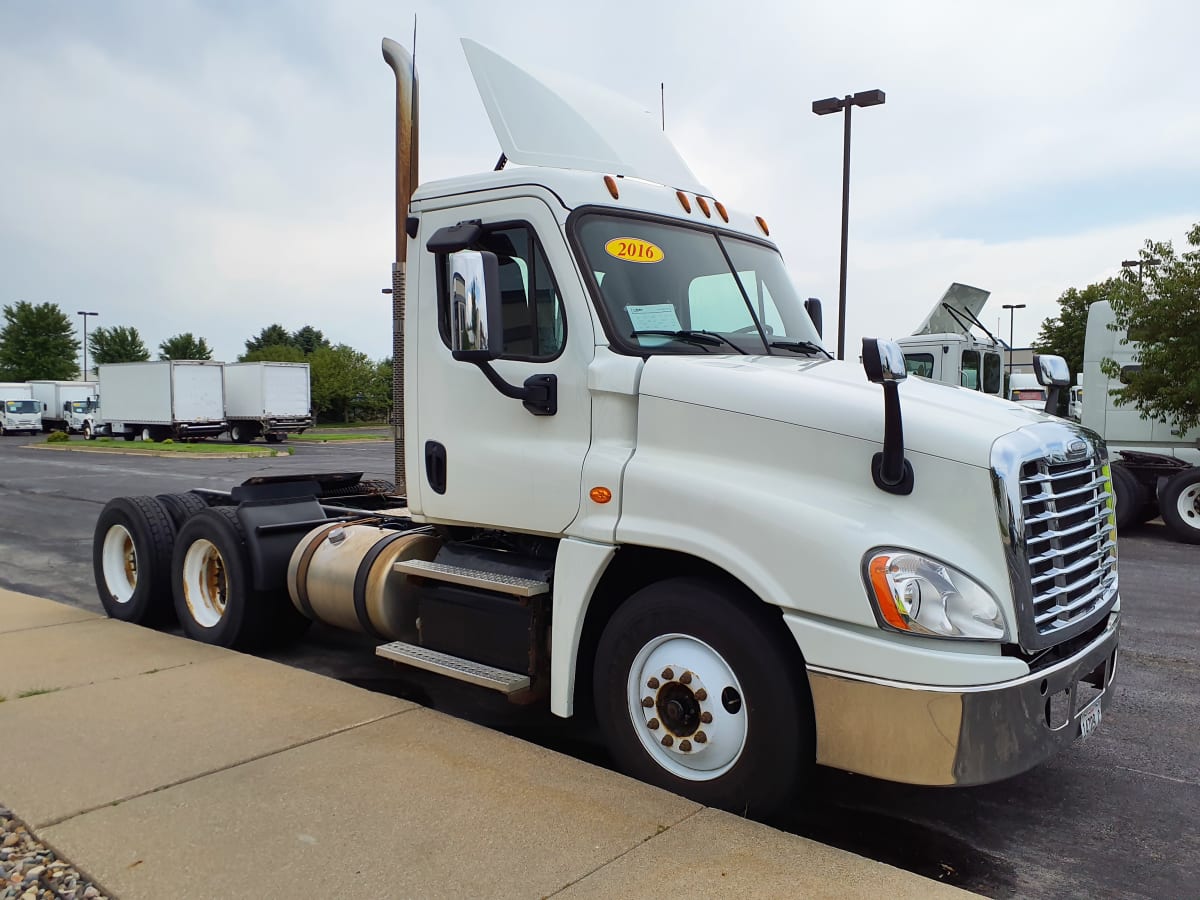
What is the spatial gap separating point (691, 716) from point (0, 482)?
2081 cm

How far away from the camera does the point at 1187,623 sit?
24.4ft

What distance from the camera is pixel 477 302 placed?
12.3ft

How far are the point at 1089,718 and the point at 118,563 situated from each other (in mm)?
6559

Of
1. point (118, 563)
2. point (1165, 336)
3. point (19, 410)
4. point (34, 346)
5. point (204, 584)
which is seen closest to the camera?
point (204, 584)

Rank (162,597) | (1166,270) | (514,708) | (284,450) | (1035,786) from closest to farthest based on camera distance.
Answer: (1035,786)
(514,708)
(162,597)
(1166,270)
(284,450)

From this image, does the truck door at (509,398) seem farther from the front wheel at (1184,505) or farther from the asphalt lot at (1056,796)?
the front wheel at (1184,505)

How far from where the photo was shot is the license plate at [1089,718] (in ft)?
12.0

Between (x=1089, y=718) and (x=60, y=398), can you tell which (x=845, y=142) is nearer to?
(x=1089, y=718)

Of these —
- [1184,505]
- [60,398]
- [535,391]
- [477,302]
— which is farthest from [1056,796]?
[60,398]

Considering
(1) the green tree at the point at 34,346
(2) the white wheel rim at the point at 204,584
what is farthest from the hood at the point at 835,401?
(1) the green tree at the point at 34,346

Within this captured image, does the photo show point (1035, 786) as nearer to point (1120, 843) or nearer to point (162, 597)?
point (1120, 843)

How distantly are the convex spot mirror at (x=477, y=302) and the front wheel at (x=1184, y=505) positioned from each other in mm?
10580

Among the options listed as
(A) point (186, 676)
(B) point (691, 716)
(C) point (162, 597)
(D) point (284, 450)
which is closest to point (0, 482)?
(D) point (284, 450)

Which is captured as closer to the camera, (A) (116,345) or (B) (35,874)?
(B) (35,874)
